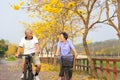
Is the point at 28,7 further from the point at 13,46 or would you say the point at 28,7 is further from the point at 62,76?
the point at 13,46

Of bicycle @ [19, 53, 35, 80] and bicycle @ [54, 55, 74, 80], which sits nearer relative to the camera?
bicycle @ [19, 53, 35, 80]

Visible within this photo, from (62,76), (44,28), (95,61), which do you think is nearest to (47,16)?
(44,28)

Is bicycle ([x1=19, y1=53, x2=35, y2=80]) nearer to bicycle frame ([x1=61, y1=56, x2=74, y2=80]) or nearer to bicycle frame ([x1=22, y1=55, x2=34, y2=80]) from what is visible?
bicycle frame ([x1=22, y1=55, x2=34, y2=80])

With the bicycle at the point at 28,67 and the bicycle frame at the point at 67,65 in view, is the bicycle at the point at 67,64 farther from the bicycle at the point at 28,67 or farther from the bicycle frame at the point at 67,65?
the bicycle at the point at 28,67

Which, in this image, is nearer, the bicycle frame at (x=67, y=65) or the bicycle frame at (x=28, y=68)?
the bicycle frame at (x=28, y=68)

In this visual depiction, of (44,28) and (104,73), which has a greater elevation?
(44,28)

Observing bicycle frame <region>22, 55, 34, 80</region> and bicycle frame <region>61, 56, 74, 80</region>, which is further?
bicycle frame <region>61, 56, 74, 80</region>

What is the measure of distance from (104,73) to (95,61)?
1629 millimetres

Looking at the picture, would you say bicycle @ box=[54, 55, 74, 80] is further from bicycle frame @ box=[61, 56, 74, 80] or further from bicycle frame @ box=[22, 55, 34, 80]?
bicycle frame @ box=[22, 55, 34, 80]

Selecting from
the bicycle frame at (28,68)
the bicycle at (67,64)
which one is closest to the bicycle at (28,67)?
the bicycle frame at (28,68)

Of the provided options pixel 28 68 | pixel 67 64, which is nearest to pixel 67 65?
pixel 67 64

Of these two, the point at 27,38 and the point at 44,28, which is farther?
the point at 44,28

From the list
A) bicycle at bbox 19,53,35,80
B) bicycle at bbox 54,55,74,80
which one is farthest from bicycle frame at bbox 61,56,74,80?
bicycle at bbox 19,53,35,80

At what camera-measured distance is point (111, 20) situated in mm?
19328
